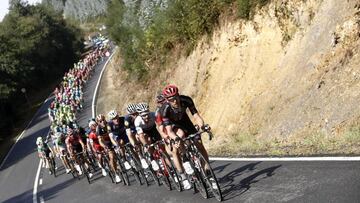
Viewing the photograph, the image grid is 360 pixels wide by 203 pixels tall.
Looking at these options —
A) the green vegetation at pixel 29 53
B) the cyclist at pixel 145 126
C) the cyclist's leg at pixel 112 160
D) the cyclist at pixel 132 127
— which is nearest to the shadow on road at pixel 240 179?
the cyclist at pixel 145 126

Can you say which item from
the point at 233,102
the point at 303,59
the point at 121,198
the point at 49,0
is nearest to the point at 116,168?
the point at 121,198

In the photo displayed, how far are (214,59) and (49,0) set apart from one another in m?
161

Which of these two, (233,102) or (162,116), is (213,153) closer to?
(233,102)

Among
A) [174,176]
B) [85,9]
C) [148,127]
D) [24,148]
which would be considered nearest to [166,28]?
[148,127]

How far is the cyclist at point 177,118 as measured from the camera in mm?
9000

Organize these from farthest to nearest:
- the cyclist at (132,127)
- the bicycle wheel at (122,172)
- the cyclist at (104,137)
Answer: the cyclist at (104,137) → the bicycle wheel at (122,172) → the cyclist at (132,127)

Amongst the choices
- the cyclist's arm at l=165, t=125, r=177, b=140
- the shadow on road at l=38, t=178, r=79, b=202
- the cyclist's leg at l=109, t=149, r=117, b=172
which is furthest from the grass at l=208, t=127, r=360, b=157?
the shadow on road at l=38, t=178, r=79, b=202

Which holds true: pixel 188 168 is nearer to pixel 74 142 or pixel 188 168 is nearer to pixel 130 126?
pixel 130 126

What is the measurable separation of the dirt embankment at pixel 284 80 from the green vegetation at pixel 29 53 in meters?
37.1

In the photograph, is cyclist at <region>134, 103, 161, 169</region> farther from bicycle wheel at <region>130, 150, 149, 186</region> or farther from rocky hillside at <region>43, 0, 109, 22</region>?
rocky hillside at <region>43, 0, 109, 22</region>

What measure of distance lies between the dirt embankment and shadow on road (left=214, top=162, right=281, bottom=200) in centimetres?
86

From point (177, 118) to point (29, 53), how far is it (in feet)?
230

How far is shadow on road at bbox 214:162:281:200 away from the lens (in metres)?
9.23

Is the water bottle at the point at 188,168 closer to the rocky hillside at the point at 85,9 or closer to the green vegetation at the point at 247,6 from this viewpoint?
the green vegetation at the point at 247,6
